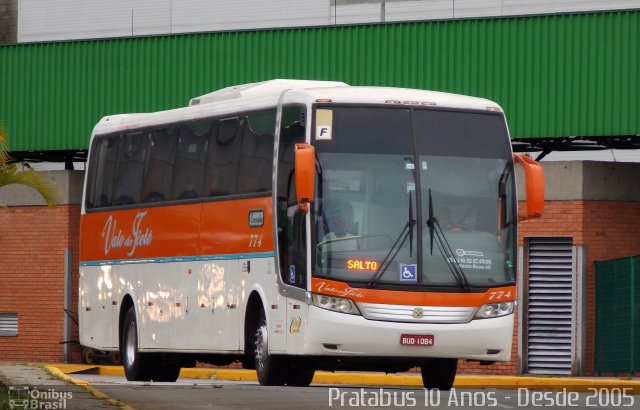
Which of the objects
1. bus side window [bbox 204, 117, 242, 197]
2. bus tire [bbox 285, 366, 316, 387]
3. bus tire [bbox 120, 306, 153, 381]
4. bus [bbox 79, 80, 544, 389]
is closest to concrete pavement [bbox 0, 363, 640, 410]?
bus tire [bbox 120, 306, 153, 381]

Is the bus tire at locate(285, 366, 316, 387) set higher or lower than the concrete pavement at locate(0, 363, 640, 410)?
higher

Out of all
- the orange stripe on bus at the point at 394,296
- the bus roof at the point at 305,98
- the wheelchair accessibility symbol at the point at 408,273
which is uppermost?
the bus roof at the point at 305,98

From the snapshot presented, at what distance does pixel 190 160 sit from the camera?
22953 millimetres

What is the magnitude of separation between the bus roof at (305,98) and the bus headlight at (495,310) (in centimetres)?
239

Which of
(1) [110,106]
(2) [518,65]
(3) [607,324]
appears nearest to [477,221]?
(3) [607,324]

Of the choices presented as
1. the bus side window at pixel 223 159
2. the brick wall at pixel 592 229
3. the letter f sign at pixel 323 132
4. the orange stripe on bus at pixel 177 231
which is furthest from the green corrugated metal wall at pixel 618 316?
the letter f sign at pixel 323 132

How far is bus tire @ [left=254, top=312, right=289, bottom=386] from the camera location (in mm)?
20375

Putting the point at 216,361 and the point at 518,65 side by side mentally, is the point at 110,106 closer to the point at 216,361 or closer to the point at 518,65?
the point at 518,65

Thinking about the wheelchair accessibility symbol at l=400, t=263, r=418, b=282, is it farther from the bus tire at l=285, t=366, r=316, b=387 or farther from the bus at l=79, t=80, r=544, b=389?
the bus tire at l=285, t=366, r=316, b=387

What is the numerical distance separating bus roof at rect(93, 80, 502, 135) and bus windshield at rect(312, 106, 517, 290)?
156mm

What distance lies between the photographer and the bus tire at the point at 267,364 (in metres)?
20.4

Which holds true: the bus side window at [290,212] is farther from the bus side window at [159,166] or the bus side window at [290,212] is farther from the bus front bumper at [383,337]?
the bus side window at [159,166]

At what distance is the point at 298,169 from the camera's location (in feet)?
61.6

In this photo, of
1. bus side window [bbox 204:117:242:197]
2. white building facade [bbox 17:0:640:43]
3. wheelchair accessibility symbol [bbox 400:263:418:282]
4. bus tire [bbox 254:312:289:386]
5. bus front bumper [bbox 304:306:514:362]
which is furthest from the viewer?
white building facade [bbox 17:0:640:43]
